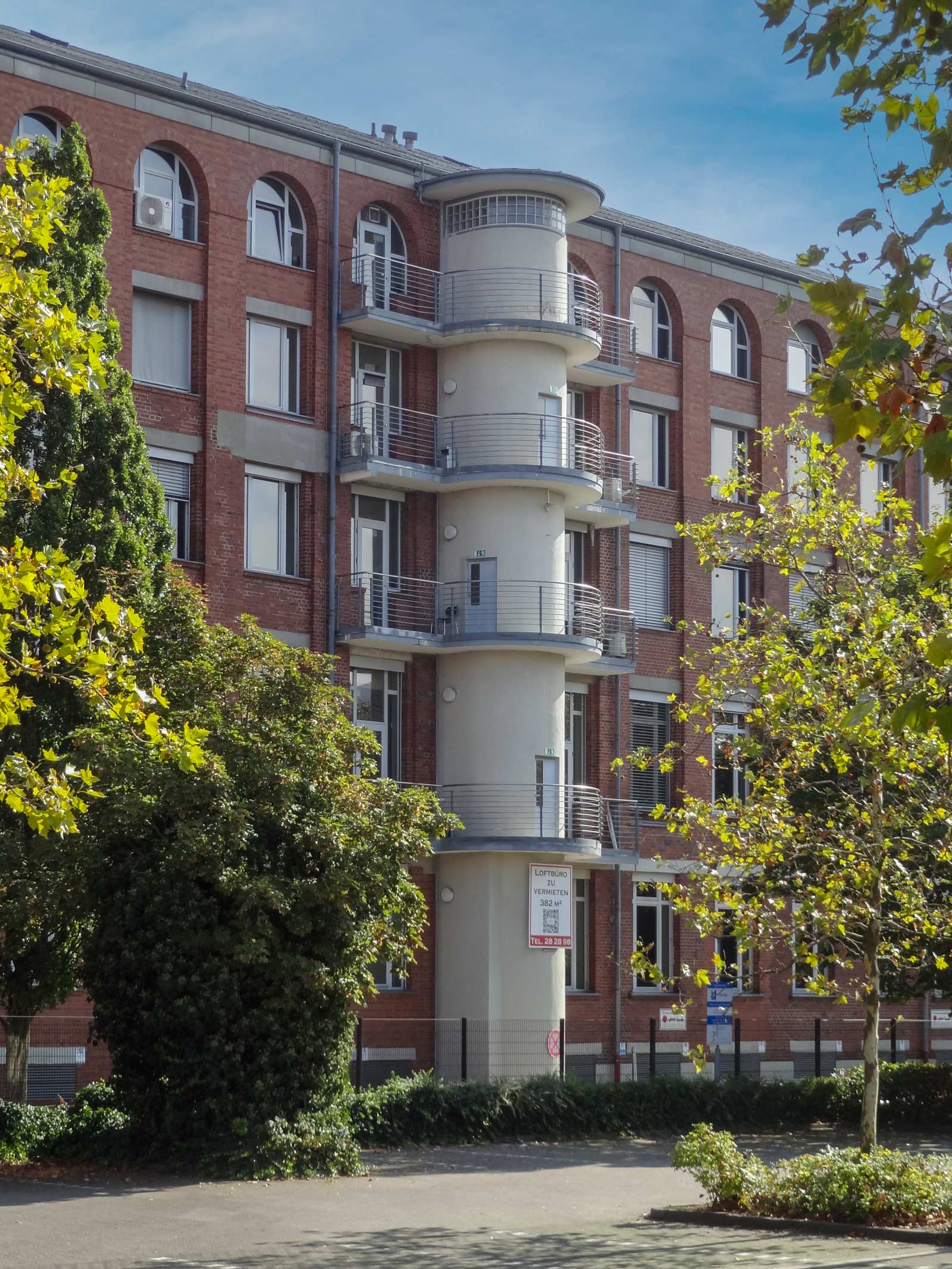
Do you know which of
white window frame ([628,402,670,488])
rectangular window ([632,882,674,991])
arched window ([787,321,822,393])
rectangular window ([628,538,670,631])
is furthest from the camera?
arched window ([787,321,822,393])

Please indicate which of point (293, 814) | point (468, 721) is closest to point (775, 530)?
point (293, 814)

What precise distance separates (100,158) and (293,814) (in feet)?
52.0

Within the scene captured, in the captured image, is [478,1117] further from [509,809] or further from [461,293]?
[461,293]

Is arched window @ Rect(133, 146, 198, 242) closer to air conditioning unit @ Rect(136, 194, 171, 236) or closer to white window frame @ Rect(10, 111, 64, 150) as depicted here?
air conditioning unit @ Rect(136, 194, 171, 236)

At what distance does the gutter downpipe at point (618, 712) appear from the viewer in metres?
37.2

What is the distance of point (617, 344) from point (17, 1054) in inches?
842

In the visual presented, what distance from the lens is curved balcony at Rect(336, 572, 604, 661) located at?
34.8 meters

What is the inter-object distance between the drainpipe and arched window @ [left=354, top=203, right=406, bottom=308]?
451mm

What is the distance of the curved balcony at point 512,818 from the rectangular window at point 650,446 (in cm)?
803

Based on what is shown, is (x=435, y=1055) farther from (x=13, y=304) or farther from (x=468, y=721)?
(x=13, y=304)

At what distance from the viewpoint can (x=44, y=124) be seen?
3209 centimetres

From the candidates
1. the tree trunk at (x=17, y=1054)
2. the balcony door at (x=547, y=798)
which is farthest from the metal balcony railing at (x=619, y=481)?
the tree trunk at (x=17, y=1054)

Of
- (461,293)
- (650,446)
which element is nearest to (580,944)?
(650,446)

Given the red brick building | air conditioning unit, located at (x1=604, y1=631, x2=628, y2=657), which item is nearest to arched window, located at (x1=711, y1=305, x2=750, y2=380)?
the red brick building
